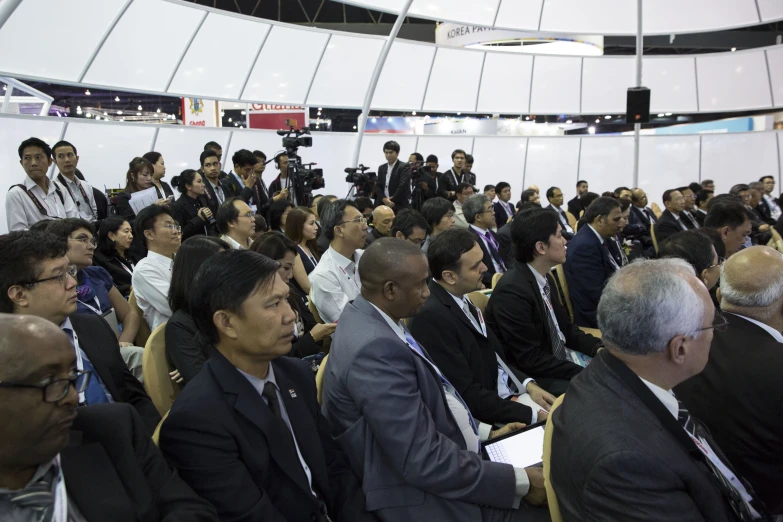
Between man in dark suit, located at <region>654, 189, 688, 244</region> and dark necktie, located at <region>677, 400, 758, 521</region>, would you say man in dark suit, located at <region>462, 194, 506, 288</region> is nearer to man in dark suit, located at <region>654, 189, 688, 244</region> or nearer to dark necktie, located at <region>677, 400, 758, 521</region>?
man in dark suit, located at <region>654, 189, 688, 244</region>

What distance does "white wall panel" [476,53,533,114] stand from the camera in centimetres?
1345

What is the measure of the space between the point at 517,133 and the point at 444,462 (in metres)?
13.7

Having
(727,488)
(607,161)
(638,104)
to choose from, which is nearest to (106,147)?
(638,104)

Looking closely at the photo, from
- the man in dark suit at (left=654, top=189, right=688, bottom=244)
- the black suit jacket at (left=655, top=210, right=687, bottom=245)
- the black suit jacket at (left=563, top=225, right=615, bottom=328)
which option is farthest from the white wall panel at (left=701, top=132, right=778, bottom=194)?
the black suit jacket at (left=563, top=225, right=615, bottom=328)

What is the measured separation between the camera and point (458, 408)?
2361 mm

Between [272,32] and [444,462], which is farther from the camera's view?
[272,32]

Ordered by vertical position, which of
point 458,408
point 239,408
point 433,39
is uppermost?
point 433,39

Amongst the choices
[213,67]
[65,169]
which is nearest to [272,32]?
[213,67]

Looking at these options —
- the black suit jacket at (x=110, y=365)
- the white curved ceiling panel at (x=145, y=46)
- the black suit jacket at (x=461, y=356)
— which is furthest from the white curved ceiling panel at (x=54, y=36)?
the black suit jacket at (x=461, y=356)

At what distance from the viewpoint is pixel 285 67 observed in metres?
11.4

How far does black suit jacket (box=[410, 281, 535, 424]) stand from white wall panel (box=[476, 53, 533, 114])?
11368 millimetres

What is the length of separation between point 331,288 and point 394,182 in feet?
17.1

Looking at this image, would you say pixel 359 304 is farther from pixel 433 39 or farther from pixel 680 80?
pixel 433 39

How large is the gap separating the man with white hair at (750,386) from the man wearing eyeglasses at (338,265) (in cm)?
223
